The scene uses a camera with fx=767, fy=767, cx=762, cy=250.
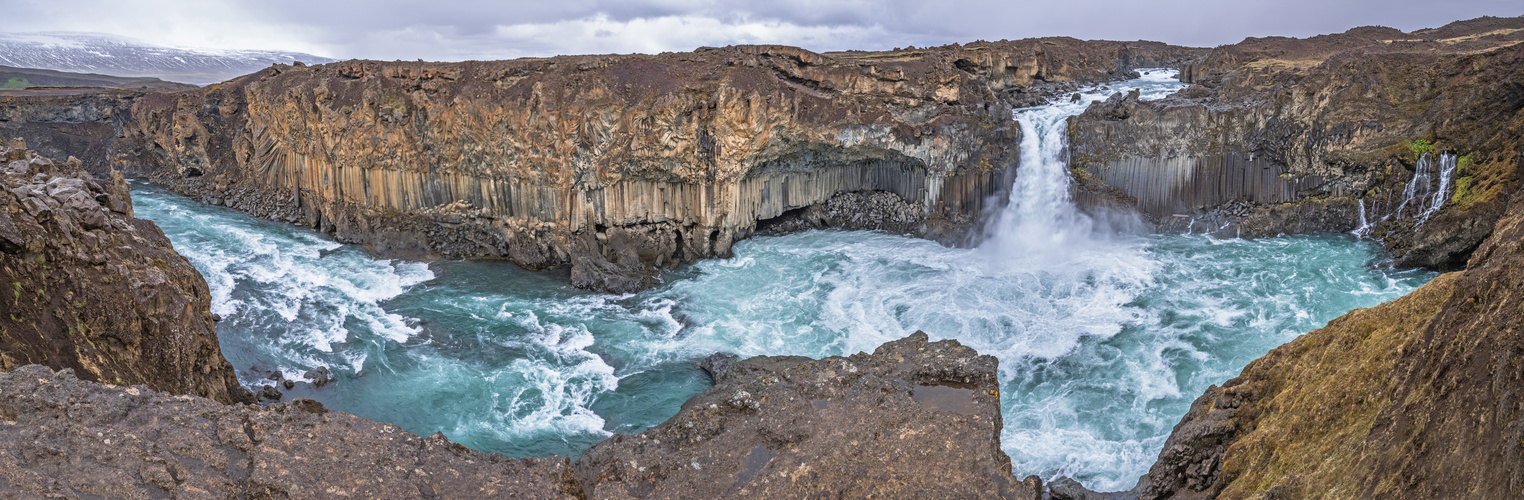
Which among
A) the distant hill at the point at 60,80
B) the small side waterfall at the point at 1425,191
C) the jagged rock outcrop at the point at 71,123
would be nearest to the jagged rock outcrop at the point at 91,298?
the small side waterfall at the point at 1425,191

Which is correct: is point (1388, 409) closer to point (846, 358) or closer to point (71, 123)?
point (846, 358)

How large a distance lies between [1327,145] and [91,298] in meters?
38.5

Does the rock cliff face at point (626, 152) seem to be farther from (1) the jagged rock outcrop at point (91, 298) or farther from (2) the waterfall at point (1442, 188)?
(1) the jagged rock outcrop at point (91, 298)

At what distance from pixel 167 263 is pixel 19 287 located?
318 centimetres

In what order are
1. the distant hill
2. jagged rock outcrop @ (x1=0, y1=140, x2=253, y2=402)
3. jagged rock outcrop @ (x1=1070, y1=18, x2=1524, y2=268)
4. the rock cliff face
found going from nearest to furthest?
jagged rock outcrop @ (x1=0, y1=140, x2=253, y2=402) < jagged rock outcrop @ (x1=1070, y1=18, x2=1524, y2=268) < the rock cliff face < the distant hill

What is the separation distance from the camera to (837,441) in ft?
34.0

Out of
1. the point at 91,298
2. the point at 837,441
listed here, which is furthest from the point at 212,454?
the point at 91,298

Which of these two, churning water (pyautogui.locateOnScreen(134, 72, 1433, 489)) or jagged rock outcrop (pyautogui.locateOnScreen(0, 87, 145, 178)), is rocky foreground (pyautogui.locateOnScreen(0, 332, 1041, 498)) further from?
jagged rock outcrop (pyautogui.locateOnScreen(0, 87, 145, 178))

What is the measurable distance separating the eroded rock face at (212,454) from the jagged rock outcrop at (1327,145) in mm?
30745

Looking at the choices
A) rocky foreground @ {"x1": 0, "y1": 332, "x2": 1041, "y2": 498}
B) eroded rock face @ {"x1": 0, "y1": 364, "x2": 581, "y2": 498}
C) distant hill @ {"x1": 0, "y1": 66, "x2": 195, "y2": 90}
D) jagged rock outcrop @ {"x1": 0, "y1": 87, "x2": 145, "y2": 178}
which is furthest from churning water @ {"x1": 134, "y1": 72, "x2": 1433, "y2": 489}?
distant hill @ {"x1": 0, "y1": 66, "x2": 195, "y2": 90}

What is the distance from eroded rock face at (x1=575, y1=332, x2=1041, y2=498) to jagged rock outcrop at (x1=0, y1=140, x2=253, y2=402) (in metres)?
7.85

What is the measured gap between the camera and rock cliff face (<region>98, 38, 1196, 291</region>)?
30297 mm

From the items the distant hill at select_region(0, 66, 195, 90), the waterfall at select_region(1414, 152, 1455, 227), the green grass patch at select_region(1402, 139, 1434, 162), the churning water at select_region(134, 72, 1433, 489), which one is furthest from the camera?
the distant hill at select_region(0, 66, 195, 90)

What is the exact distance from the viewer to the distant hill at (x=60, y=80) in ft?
233
